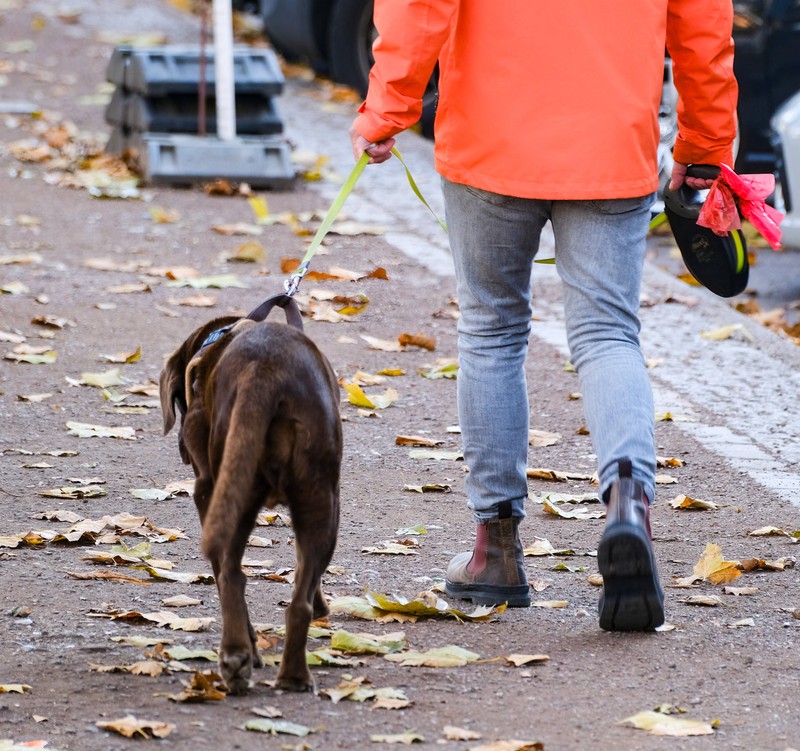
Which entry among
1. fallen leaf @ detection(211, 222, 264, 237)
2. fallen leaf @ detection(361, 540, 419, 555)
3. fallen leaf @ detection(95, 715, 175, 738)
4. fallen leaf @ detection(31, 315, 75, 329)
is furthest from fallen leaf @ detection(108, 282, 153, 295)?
fallen leaf @ detection(95, 715, 175, 738)

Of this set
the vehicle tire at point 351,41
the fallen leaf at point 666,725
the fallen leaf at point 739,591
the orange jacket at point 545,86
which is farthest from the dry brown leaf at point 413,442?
the vehicle tire at point 351,41

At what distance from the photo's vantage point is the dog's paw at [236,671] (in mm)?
3070

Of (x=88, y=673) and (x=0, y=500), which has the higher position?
(x=88, y=673)

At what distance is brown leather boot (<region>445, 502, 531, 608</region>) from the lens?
151 inches

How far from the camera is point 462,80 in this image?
3637 mm

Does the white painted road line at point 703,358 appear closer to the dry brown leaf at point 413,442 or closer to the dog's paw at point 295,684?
the dry brown leaf at point 413,442

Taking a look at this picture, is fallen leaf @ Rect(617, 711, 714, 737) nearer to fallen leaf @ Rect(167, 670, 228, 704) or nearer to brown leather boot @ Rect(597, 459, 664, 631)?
brown leather boot @ Rect(597, 459, 664, 631)

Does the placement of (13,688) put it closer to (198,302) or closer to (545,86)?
(545,86)

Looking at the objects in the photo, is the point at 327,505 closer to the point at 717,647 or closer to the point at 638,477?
the point at 638,477

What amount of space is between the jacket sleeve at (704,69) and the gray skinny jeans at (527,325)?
276 millimetres

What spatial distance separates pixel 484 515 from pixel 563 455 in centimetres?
148

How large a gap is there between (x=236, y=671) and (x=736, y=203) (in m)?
1.89

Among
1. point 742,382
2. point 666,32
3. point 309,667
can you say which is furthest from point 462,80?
point 742,382

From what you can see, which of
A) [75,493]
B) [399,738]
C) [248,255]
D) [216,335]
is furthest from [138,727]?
→ [248,255]
